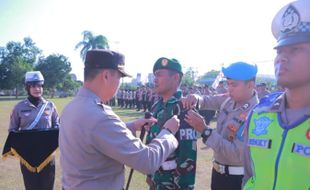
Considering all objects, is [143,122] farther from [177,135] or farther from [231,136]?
[231,136]

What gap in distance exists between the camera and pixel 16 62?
246 ft

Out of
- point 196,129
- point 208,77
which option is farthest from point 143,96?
point 208,77

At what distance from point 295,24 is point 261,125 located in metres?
0.64

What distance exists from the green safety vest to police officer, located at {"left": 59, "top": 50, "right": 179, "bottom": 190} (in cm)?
75

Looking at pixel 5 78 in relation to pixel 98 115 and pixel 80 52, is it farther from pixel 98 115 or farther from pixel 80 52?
pixel 98 115

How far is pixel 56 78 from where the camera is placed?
7312 centimetres

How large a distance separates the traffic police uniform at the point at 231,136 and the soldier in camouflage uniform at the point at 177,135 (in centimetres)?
22

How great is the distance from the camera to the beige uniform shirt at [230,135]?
2857mm

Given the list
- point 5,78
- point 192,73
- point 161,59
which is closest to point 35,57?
point 5,78

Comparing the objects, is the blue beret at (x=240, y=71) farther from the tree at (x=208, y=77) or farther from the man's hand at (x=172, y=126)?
the tree at (x=208, y=77)

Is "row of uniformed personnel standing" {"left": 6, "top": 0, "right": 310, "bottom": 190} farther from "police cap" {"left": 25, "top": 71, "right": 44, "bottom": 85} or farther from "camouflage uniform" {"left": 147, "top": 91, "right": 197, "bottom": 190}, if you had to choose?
"police cap" {"left": 25, "top": 71, "right": 44, "bottom": 85}

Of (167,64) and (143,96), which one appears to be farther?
(143,96)

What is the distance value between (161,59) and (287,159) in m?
2.03

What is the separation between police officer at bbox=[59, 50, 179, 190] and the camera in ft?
7.30
